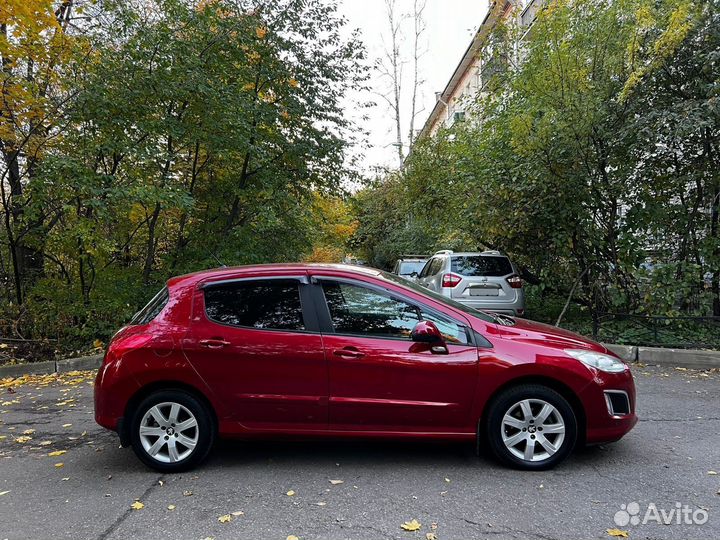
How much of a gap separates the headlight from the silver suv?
5640 mm

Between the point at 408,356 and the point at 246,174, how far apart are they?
773cm

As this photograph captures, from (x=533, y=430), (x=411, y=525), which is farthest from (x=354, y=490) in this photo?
(x=533, y=430)

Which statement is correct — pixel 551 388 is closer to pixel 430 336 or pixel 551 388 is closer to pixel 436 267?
pixel 430 336

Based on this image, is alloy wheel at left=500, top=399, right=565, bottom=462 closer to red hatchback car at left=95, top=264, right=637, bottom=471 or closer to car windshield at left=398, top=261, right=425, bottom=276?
red hatchback car at left=95, top=264, right=637, bottom=471

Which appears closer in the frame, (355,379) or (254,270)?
(355,379)

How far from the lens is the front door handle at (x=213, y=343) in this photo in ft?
12.6

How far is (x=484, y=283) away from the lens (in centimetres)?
964

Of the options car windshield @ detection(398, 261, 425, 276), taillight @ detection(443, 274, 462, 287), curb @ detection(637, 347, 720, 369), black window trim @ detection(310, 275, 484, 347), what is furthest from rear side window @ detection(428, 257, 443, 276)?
black window trim @ detection(310, 275, 484, 347)

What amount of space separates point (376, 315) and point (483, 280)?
244 inches

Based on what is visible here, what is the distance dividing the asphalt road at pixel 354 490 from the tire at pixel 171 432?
136mm

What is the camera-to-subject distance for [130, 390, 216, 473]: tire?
379 centimetres

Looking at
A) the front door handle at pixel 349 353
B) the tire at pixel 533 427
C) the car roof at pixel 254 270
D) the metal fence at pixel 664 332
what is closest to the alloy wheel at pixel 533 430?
the tire at pixel 533 427

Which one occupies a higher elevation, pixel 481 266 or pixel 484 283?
pixel 481 266

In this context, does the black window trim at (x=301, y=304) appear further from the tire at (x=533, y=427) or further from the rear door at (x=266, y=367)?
the tire at (x=533, y=427)
